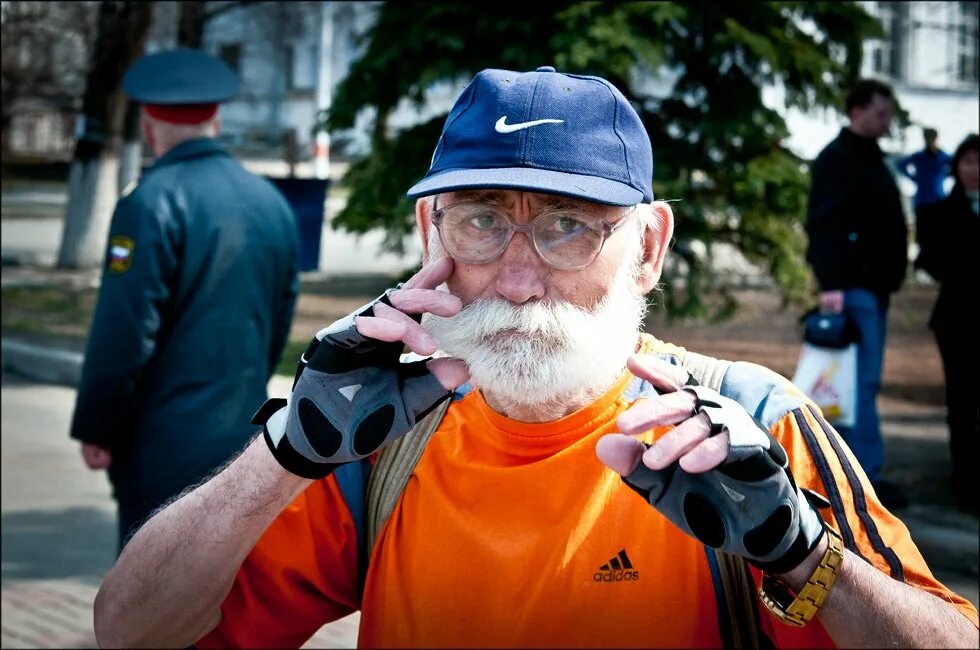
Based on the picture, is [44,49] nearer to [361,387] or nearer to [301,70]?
[361,387]

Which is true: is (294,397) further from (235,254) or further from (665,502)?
(235,254)

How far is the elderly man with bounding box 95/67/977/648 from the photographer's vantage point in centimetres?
206

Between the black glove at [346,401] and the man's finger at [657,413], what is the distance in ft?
1.30

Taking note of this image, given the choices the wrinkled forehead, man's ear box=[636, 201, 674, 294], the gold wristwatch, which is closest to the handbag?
man's ear box=[636, 201, 674, 294]

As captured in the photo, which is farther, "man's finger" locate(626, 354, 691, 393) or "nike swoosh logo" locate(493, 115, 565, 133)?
"nike swoosh logo" locate(493, 115, 565, 133)

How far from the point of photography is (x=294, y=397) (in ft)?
6.79

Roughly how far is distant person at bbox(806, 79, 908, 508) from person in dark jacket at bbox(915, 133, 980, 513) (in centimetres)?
20

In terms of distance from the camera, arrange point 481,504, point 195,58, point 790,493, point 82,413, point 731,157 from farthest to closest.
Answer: point 731,157
point 195,58
point 82,413
point 481,504
point 790,493

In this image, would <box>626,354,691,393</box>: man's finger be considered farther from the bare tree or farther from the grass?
the grass

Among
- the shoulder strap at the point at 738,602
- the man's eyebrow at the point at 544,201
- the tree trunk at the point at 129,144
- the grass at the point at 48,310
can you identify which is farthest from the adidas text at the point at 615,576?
the tree trunk at the point at 129,144

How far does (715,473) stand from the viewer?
1.85m

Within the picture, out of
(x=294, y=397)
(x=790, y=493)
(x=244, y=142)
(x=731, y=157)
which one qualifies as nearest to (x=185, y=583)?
(x=294, y=397)

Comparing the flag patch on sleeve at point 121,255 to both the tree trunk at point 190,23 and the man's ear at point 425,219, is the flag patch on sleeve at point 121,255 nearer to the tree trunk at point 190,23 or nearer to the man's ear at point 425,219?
the man's ear at point 425,219

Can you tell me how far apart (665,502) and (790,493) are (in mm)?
173
